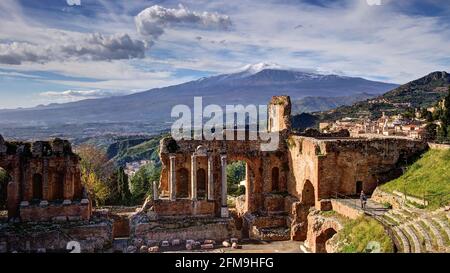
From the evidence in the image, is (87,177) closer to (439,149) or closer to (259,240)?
(259,240)

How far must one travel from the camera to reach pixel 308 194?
30.0 metres

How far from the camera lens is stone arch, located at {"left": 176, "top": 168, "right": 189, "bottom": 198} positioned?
32938mm

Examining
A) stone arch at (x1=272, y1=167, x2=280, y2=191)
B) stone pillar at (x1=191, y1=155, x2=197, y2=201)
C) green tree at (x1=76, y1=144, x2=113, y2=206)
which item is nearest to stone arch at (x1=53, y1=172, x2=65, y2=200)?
green tree at (x1=76, y1=144, x2=113, y2=206)

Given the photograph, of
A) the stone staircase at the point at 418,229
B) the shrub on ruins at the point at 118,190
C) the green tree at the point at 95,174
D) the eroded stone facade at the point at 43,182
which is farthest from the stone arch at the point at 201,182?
the stone staircase at the point at 418,229

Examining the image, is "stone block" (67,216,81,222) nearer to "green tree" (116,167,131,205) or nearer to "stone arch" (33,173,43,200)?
"stone arch" (33,173,43,200)

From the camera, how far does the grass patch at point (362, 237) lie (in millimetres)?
18114

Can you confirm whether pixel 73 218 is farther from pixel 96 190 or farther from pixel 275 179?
pixel 275 179

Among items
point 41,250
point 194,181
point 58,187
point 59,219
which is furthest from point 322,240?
point 58,187

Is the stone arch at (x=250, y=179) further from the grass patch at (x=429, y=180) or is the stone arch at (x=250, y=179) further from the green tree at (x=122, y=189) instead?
the green tree at (x=122, y=189)

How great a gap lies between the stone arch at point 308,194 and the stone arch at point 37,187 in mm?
16412

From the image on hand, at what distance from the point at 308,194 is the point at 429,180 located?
7704 millimetres

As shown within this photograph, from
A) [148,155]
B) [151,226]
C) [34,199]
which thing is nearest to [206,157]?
[151,226]
